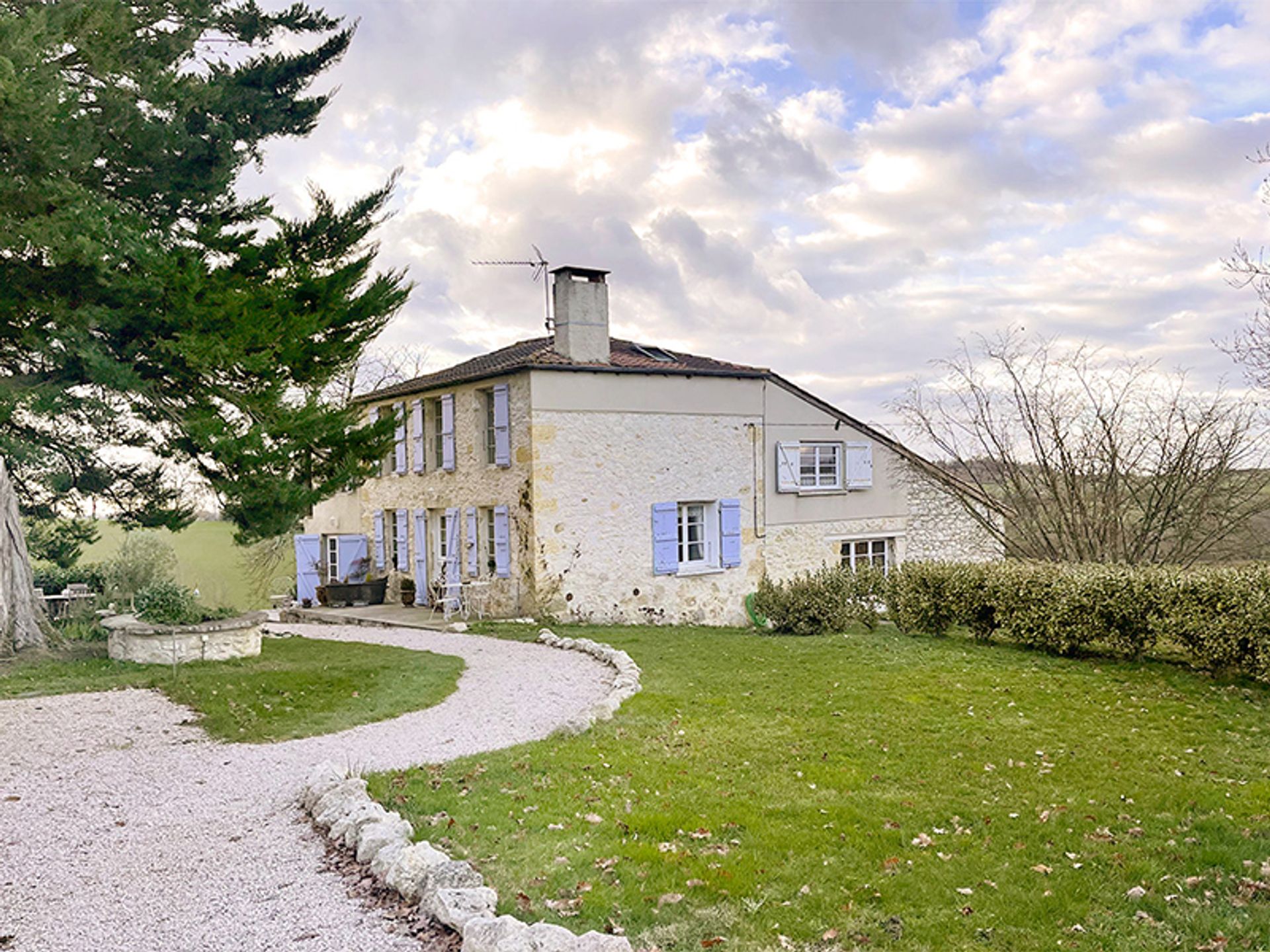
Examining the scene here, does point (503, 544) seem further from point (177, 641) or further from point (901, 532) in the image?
point (901, 532)

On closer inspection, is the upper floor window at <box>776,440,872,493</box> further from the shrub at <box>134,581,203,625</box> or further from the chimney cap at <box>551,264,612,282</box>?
the shrub at <box>134,581,203,625</box>

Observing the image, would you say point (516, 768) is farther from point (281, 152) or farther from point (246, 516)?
point (281, 152)

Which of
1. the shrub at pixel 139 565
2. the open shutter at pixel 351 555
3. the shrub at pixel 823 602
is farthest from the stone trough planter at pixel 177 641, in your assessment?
the open shutter at pixel 351 555

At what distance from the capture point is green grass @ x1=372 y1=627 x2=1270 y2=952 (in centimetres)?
421

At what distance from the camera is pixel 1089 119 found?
1225 cm

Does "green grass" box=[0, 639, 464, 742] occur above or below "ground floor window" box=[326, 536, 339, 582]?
below

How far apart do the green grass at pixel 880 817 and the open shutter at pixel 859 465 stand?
11045mm

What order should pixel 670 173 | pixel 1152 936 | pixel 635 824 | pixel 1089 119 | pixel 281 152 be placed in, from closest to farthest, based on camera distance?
pixel 1152 936
pixel 635 824
pixel 1089 119
pixel 670 173
pixel 281 152

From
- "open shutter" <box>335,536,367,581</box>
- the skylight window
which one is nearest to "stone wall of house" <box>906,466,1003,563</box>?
the skylight window

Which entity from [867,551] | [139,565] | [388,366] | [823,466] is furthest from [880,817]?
[388,366]

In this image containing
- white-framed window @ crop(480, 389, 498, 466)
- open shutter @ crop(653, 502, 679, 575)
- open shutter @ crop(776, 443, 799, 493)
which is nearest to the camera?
open shutter @ crop(653, 502, 679, 575)

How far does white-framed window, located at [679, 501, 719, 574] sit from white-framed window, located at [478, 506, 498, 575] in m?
3.57

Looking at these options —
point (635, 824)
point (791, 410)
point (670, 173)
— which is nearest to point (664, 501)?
point (791, 410)

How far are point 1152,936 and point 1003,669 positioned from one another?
23.7ft
